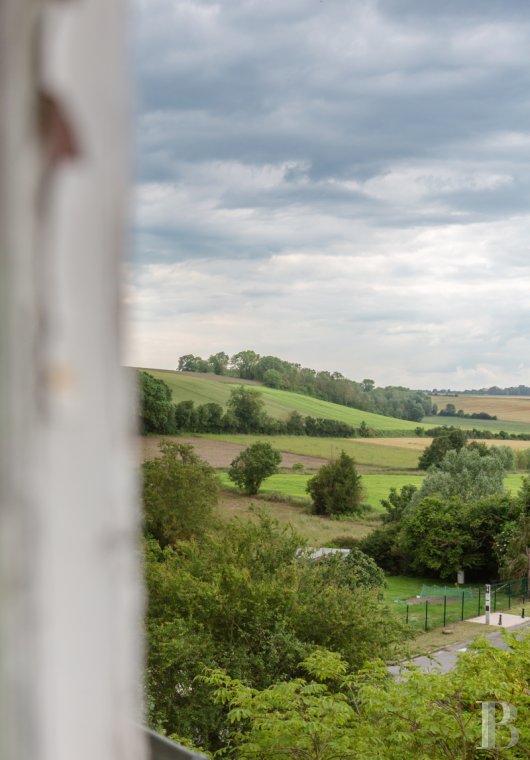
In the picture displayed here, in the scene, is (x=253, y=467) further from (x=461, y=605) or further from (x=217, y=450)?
(x=461, y=605)

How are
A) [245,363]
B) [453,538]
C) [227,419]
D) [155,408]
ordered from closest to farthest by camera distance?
[453,538], [155,408], [227,419], [245,363]

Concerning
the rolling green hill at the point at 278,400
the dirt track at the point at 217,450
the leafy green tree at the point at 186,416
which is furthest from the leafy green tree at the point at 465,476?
the leafy green tree at the point at 186,416

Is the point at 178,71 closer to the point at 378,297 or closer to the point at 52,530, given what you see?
the point at 378,297

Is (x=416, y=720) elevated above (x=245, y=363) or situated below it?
below

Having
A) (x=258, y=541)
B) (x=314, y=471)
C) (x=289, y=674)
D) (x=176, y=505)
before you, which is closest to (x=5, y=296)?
(x=289, y=674)

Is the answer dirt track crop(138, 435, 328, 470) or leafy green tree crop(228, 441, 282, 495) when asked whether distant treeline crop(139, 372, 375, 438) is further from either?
leafy green tree crop(228, 441, 282, 495)

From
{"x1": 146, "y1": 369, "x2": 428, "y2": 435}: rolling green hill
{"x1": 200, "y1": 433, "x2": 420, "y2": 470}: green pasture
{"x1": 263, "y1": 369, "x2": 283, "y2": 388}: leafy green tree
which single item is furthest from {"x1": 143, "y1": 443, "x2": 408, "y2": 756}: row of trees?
{"x1": 263, "y1": 369, "x2": 283, "y2": 388}: leafy green tree

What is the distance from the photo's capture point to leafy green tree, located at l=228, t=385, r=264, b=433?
35.2 m

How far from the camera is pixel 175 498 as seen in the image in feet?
72.6

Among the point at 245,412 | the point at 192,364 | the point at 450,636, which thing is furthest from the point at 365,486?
the point at 450,636

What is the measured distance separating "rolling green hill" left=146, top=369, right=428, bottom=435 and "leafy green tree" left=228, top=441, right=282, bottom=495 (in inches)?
134

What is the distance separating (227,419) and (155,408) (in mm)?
4614

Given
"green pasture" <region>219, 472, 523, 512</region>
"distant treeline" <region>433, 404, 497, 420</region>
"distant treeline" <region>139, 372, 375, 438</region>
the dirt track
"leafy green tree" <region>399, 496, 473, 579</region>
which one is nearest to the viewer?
"leafy green tree" <region>399, 496, 473, 579</region>

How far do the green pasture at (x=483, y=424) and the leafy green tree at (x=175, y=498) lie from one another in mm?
21305
